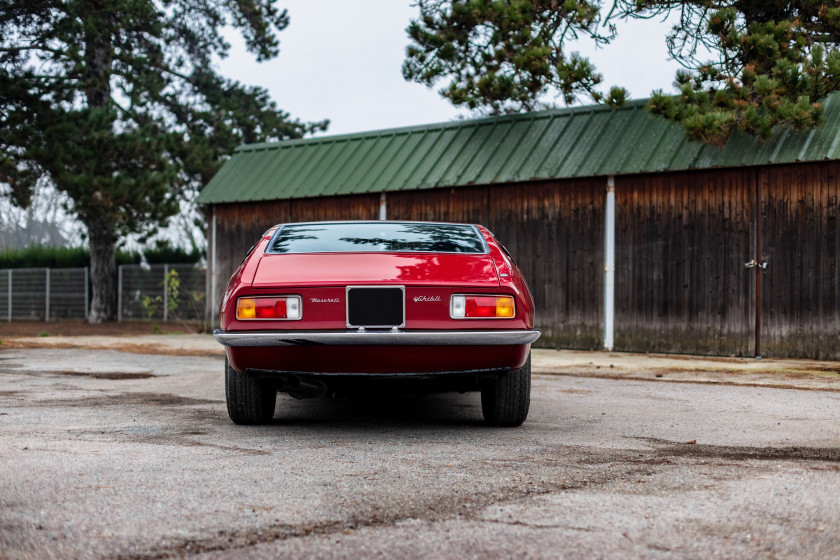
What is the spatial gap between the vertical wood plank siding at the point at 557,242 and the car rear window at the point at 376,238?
346 inches

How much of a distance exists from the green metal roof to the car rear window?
27.6ft

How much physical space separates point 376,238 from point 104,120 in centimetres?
1765

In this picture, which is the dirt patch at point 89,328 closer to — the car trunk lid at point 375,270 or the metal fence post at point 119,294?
the metal fence post at point 119,294

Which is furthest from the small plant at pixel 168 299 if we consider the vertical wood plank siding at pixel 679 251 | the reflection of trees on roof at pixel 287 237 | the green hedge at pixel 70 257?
the reflection of trees on roof at pixel 287 237

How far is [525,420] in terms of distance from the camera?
634cm

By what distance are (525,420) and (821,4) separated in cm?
1006

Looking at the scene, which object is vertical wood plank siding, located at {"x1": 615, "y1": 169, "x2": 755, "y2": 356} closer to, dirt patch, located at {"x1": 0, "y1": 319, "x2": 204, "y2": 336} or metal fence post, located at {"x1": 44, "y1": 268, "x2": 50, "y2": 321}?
dirt patch, located at {"x1": 0, "y1": 319, "x2": 204, "y2": 336}

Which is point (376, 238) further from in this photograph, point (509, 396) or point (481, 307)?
point (509, 396)

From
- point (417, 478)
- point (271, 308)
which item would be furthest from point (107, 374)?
point (417, 478)

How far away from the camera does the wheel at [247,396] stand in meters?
5.83

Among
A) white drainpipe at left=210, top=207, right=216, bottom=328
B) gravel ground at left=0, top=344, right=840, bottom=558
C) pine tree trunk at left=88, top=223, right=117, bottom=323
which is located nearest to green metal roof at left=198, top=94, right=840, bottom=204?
white drainpipe at left=210, top=207, right=216, bottom=328

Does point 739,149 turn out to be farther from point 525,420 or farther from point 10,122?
point 10,122

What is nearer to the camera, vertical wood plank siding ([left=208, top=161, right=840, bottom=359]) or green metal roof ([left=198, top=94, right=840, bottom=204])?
vertical wood plank siding ([left=208, top=161, right=840, bottom=359])

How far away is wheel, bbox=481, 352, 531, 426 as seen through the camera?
5.83 metres
